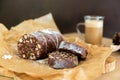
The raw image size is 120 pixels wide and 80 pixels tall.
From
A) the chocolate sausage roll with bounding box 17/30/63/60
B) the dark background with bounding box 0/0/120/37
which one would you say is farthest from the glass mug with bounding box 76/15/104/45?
the dark background with bounding box 0/0/120/37

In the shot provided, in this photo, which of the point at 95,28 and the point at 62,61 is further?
the point at 95,28

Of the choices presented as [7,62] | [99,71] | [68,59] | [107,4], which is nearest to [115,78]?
[99,71]

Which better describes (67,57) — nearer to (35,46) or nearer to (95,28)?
(35,46)

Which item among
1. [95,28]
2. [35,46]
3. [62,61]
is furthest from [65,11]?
[62,61]

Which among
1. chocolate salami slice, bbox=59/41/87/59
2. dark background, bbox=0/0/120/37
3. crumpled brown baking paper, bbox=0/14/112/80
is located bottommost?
crumpled brown baking paper, bbox=0/14/112/80

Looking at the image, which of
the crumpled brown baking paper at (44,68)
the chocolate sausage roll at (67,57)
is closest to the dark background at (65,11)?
the crumpled brown baking paper at (44,68)

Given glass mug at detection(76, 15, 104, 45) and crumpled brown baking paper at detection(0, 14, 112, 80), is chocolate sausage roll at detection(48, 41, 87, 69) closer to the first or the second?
crumpled brown baking paper at detection(0, 14, 112, 80)
